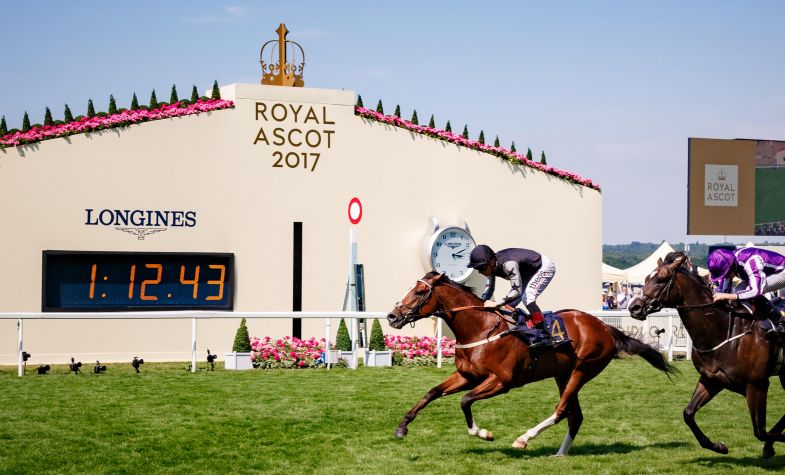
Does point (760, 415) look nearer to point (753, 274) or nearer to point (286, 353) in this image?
point (753, 274)

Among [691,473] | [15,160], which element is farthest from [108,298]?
[691,473]

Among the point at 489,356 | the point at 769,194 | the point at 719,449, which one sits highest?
the point at 769,194

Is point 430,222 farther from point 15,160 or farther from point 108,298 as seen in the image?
point 15,160

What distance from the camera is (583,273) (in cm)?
2009

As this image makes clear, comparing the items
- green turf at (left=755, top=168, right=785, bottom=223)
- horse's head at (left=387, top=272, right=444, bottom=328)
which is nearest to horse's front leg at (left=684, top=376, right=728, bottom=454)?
horse's head at (left=387, top=272, right=444, bottom=328)

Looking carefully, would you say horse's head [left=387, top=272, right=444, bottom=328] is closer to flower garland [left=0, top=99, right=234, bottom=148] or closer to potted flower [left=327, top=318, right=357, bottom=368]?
potted flower [left=327, top=318, right=357, bottom=368]

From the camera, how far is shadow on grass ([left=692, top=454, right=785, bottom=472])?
26.2 feet

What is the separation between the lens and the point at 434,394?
838cm

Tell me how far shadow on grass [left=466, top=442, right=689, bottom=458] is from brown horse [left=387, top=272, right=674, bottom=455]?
17 cm

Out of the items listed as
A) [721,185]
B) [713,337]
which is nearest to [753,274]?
[713,337]

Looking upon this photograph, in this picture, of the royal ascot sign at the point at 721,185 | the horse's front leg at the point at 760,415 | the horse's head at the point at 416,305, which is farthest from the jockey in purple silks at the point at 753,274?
the royal ascot sign at the point at 721,185

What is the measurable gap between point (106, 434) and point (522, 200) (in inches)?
461

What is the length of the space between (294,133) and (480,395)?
33.6 feet

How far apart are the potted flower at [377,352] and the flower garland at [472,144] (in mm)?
4137
